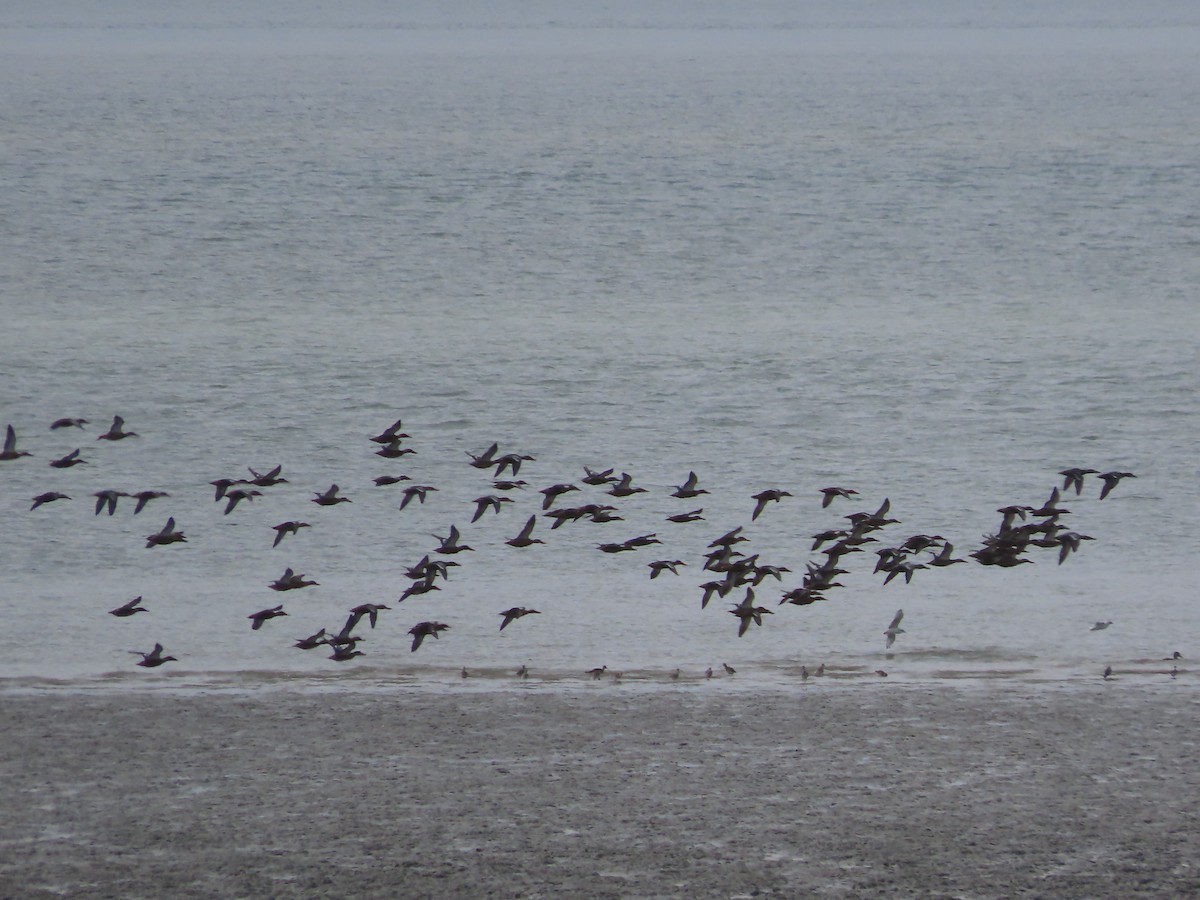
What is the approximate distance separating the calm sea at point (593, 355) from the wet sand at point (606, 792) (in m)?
0.69

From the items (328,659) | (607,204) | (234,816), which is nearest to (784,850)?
(234,816)

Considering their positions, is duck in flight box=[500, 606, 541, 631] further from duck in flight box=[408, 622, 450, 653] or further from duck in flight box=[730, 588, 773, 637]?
duck in flight box=[730, 588, 773, 637]

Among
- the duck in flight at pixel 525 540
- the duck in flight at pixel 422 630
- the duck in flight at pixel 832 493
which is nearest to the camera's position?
the duck in flight at pixel 422 630

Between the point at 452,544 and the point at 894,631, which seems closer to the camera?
the point at 894,631

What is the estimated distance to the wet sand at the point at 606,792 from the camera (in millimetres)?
7797

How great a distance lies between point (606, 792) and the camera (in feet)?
29.1

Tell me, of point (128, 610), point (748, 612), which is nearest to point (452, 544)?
point (128, 610)

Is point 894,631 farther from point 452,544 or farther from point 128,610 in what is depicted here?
point 128,610

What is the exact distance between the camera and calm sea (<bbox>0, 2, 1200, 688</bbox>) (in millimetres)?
11992

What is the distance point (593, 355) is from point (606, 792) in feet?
40.1

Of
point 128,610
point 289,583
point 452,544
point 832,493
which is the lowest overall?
point 452,544

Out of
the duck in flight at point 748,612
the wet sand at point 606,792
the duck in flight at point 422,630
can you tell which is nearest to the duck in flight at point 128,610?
the wet sand at point 606,792

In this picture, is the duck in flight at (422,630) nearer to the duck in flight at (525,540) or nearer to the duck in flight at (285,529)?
the duck in flight at (525,540)

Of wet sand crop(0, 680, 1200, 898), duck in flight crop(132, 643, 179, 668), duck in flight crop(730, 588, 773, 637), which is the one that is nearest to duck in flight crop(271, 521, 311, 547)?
duck in flight crop(132, 643, 179, 668)
